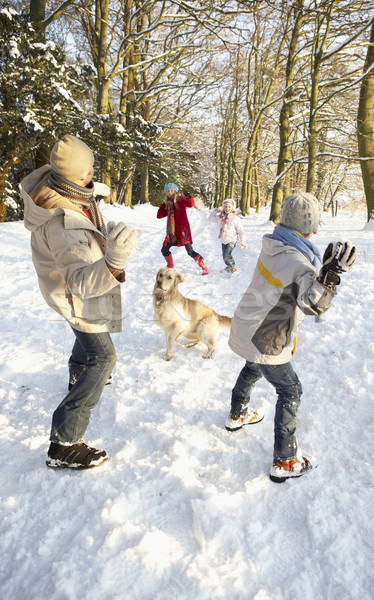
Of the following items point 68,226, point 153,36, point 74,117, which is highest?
point 153,36

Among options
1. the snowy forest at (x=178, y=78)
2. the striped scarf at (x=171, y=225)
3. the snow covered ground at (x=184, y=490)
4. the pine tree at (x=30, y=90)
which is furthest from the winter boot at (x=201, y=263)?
the pine tree at (x=30, y=90)

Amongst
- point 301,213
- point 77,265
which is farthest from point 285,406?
point 77,265

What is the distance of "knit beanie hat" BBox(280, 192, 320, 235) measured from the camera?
81.8 inches

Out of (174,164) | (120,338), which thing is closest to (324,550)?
(120,338)

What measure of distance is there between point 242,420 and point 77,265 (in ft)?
6.11

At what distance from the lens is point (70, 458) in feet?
7.29

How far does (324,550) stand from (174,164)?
3105cm

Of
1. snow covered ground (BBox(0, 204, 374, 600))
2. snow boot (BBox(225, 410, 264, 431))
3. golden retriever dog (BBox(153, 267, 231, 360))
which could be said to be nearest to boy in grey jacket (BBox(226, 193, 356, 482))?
snow covered ground (BBox(0, 204, 374, 600))

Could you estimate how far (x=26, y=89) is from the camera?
848cm

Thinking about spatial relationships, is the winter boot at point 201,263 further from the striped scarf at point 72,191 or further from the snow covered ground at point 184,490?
the striped scarf at point 72,191

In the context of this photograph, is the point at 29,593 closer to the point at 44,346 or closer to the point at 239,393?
the point at 239,393

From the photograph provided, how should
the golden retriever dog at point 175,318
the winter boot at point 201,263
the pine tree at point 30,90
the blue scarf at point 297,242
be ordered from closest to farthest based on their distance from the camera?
1. the blue scarf at point 297,242
2. the golden retriever dog at point 175,318
3. the winter boot at point 201,263
4. the pine tree at point 30,90

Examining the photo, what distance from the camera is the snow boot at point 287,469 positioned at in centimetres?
221

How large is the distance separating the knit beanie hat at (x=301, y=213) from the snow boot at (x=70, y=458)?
2.10 meters
